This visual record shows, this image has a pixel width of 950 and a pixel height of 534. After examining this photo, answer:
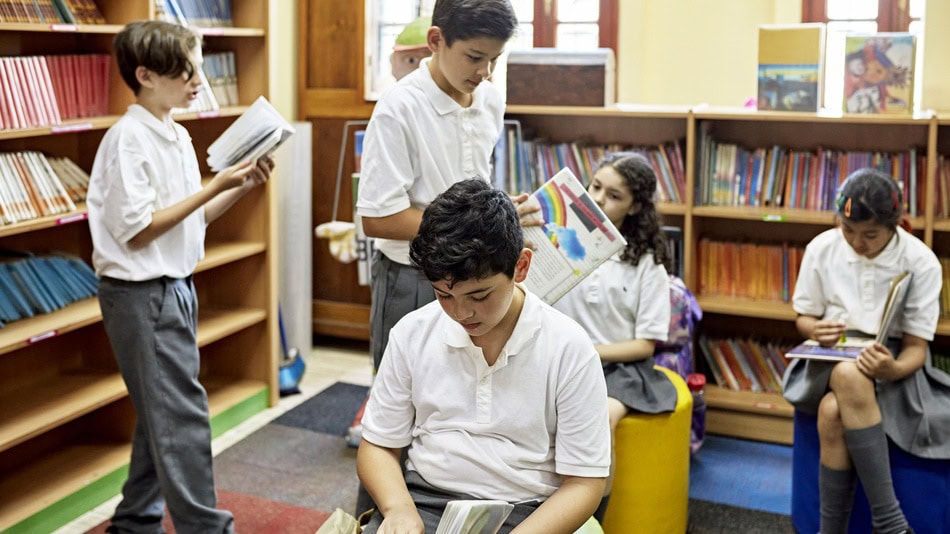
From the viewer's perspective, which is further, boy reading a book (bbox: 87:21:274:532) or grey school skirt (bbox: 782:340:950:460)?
grey school skirt (bbox: 782:340:950:460)

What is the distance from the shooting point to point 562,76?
395cm

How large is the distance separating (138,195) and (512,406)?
1237mm

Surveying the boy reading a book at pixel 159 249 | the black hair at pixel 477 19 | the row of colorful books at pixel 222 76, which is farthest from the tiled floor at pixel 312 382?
the black hair at pixel 477 19

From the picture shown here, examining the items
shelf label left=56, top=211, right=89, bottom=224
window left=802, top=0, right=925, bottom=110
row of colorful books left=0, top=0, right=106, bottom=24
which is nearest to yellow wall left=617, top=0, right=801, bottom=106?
window left=802, top=0, right=925, bottom=110

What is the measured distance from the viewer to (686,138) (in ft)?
13.1

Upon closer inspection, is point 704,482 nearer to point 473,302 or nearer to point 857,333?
point 857,333

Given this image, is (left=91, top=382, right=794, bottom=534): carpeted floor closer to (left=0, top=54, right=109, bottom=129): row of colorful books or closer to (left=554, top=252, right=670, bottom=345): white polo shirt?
(left=554, top=252, right=670, bottom=345): white polo shirt

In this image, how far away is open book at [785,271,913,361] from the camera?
8.86ft

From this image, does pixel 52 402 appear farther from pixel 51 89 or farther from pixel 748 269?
pixel 748 269

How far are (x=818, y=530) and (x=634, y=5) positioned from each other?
10.5 feet

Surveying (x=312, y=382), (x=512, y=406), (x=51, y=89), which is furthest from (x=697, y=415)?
(x=51, y=89)

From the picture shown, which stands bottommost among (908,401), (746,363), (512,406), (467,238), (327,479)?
(327,479)

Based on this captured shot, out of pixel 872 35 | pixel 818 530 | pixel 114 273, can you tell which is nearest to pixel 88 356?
pixel 114 273

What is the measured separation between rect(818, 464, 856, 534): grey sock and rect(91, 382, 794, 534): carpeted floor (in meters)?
0.31
